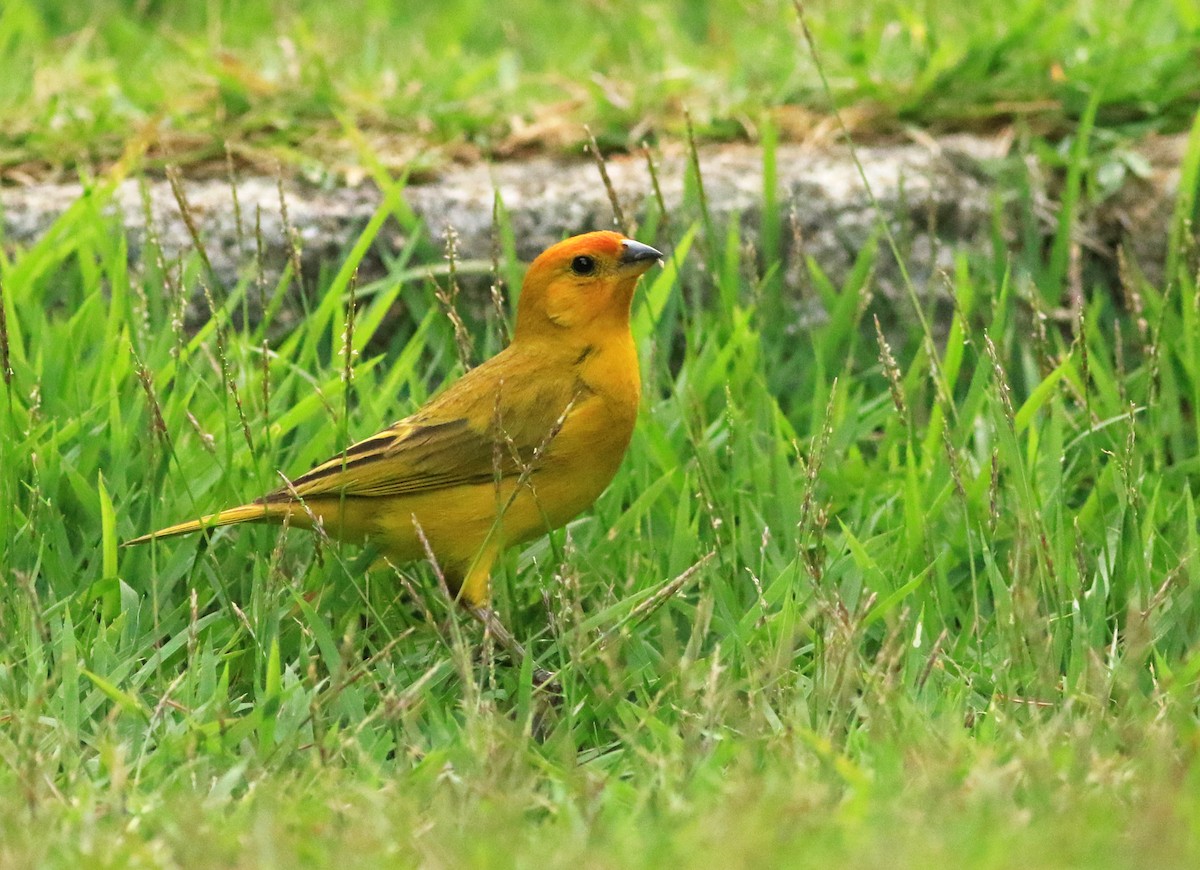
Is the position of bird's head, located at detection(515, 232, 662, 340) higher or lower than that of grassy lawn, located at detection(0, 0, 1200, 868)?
higher

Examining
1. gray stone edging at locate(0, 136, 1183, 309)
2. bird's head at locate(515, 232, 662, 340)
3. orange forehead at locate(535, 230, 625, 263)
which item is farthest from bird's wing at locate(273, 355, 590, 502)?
gray stone edging at locate(0, 136, 1183, 309)

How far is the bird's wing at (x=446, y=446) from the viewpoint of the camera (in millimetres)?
3703

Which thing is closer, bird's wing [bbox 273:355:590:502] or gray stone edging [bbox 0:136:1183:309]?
bird's wing [bbox 273:355:590:502]

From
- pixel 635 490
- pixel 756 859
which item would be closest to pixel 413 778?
pixel 756 859

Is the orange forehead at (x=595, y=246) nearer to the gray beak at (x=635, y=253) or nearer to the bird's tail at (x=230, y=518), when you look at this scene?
the gray beak at (x=635, y=253)

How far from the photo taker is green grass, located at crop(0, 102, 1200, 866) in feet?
8.30

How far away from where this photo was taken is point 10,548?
3586mm

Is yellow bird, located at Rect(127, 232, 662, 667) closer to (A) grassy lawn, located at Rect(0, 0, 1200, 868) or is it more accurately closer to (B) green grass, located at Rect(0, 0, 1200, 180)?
(A) grassy lawn, located at Rect(0, 0, 1200, 868)

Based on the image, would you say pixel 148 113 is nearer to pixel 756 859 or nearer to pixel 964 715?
pixel 964 715

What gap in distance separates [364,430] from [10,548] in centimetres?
92

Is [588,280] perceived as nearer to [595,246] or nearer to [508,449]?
[595,246]

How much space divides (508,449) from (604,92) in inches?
85.2

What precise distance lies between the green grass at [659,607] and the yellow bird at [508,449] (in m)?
0.11

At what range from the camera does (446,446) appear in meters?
3.76
